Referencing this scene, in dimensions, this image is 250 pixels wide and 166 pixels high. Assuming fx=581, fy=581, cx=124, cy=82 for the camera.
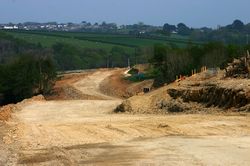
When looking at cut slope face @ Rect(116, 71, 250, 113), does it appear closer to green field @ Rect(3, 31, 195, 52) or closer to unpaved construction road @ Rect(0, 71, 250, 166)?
unpaved construction road @ Rect(0, 71, 250, 166)

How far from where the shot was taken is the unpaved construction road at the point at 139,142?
15.8m

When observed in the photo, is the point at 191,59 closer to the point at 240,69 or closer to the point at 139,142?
the point at 240,69

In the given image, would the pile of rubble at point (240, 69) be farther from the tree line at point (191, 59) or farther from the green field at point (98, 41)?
the green field at point (98, 41)

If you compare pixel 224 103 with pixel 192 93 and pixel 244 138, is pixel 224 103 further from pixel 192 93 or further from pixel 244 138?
pixel 244 138

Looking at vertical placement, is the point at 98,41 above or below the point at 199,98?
below

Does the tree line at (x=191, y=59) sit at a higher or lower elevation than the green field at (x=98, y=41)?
higher

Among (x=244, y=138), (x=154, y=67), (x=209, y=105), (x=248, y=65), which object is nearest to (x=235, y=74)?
(x=248, y=65)

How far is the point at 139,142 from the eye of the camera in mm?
19250

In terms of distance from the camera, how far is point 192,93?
102 ft

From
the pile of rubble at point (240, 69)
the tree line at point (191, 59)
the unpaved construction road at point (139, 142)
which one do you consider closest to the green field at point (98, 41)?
the tree line at point (191, 59)

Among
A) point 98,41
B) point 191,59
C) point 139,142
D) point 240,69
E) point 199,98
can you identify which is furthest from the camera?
point 98,41

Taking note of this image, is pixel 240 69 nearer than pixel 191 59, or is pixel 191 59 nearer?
pixel 240 69

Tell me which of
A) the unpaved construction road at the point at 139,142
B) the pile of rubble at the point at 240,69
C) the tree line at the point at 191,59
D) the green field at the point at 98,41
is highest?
the pile of rubble at the point at 240,69

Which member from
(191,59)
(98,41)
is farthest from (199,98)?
(98,41)
